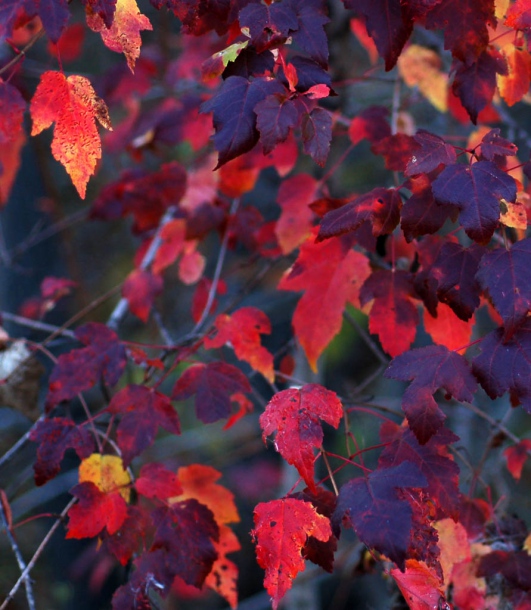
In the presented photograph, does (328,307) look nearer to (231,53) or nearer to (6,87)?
(231,53)

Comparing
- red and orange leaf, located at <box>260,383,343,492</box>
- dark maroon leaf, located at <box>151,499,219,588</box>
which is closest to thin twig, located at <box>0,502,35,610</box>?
dark maroon leaf, located at <box>151,499,219,588</box>

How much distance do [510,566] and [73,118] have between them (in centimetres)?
131

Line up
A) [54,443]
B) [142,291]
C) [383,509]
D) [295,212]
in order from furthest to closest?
[142,291] < [295,212] < [54,443] < [383,509]

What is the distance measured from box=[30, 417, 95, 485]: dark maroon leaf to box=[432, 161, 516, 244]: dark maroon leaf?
3.04ft

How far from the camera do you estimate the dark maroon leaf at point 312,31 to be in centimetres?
115

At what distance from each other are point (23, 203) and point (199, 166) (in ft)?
7.40

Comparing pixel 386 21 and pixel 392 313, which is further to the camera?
pixel 392 313

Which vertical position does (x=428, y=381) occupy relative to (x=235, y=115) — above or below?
below

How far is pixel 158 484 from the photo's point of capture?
1472mm

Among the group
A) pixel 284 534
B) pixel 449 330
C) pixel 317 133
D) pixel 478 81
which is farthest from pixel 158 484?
pixel 478 81

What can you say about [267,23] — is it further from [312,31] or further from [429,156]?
[429,156]

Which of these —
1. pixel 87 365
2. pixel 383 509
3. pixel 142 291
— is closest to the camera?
pixel 383 509

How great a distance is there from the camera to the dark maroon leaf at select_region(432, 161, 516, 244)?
40.8 inches

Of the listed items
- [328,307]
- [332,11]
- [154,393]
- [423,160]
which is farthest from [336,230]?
[332,11]
